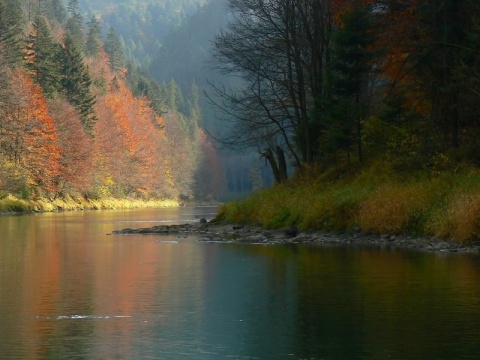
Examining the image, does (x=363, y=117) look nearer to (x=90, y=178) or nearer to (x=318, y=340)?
(x=318, y=340)

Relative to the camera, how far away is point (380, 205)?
3372 centimetres

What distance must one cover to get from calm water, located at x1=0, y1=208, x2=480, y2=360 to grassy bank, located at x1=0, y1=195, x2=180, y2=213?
54.3 metres

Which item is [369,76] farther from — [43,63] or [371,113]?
[43,63]

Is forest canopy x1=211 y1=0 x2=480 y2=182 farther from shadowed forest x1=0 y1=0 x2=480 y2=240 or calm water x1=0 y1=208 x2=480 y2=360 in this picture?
calm water x1=0 y1=208 x2=480 y2=360

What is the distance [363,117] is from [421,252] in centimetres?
1646

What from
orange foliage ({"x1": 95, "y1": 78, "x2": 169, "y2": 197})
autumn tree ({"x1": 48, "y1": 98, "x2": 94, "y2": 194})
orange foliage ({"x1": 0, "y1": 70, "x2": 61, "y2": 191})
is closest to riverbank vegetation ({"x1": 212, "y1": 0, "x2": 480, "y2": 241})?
orange foliage ({"x1": 0, "y1": 70, "x2": 61, "y2": 191})

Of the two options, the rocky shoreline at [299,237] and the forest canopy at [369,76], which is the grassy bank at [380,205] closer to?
the rocky shoreline at [299,237]

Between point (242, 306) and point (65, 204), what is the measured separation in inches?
Answer: 3287

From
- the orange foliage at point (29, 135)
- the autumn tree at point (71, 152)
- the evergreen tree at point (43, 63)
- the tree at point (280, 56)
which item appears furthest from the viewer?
the evergreen tree at point (43, 63)

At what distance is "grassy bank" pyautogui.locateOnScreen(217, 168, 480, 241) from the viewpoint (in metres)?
29.8

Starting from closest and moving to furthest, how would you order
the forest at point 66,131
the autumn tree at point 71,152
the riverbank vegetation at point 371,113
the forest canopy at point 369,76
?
the riverbank vegetation at point 371,113 → the forest canopy at point 369,76 → the forest at point 66,131 → the autumn tree at point 71,152

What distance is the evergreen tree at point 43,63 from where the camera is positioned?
10712cm

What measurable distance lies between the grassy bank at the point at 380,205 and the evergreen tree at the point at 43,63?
67.9 m

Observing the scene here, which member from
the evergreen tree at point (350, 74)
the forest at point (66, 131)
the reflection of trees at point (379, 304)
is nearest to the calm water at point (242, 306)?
the reflection of trees at point (379, 304)
